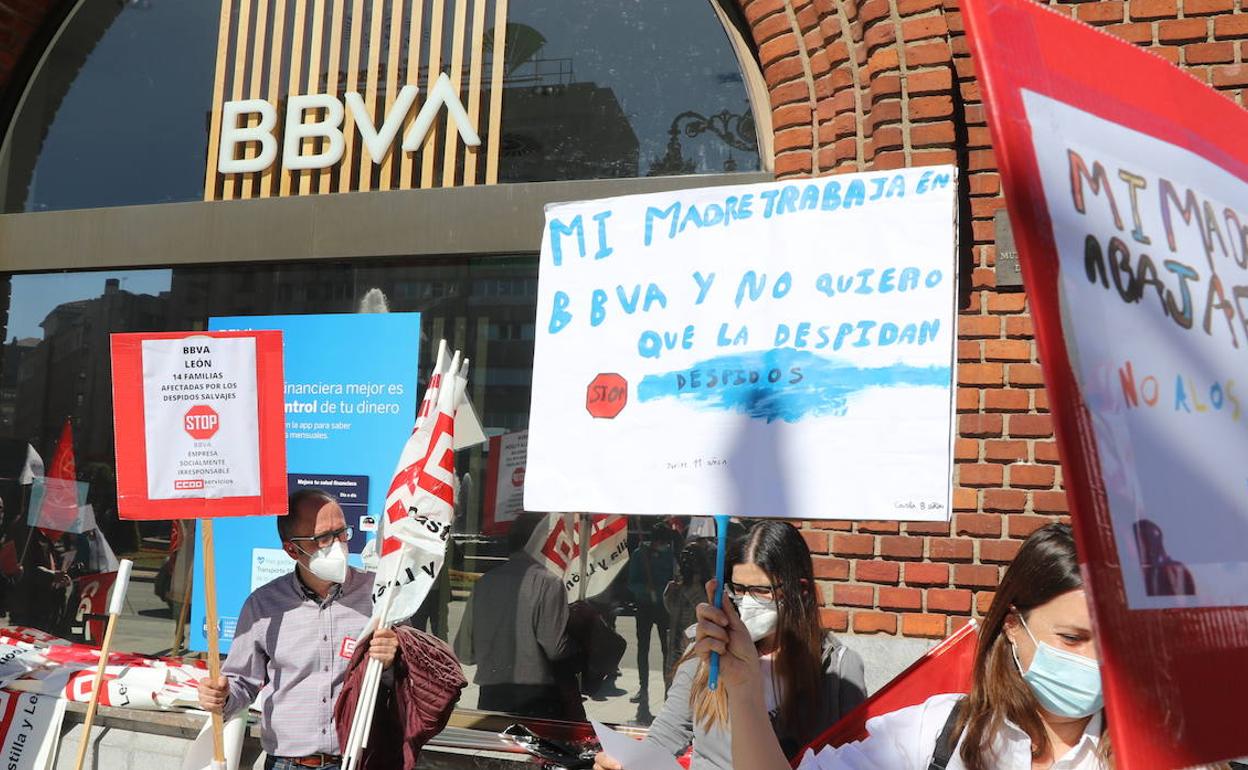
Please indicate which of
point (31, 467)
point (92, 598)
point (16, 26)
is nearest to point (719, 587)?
point (92, 598)

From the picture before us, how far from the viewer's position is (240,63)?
646cm

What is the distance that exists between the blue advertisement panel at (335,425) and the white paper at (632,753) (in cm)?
320

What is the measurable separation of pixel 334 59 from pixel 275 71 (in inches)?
15.0

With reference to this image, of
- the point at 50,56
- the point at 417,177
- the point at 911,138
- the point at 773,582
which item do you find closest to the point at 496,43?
the point at 417,177

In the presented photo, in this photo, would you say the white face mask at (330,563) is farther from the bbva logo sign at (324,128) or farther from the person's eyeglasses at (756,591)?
the bbva logo sign at (324,128)

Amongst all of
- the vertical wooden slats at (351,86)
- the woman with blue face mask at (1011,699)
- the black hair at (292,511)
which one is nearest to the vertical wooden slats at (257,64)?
the vertical wooden slats at (351,86)

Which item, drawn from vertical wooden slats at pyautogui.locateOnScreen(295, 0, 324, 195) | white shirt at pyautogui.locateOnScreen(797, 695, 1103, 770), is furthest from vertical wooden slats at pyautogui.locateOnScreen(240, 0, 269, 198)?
white shirt at pyautogui.locateOnScreen(797, 695, 1103, 770)

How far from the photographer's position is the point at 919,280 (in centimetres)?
252

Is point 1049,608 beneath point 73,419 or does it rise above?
beneath

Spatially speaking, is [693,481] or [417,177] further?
[417,177]

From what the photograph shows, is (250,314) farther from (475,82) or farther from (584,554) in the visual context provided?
(584,554)

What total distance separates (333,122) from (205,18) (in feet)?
4.05

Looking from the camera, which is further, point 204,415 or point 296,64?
point 296,64

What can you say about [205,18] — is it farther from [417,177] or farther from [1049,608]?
[1049,608]
